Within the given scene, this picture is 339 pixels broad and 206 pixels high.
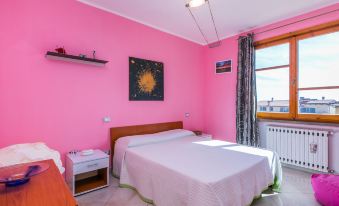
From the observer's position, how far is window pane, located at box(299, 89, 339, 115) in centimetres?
301

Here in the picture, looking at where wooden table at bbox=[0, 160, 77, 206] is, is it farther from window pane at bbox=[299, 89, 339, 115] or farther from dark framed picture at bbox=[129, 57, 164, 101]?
window pane at bbox=[299, 89, 339, 115]

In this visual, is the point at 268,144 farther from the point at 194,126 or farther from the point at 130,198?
the point at 130,198

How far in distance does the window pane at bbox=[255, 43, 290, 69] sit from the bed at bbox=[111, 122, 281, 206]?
208 cm

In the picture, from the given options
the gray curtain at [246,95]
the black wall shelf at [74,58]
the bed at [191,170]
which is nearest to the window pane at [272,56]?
the gray curtain at [246,95]

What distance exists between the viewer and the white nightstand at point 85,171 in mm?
2326

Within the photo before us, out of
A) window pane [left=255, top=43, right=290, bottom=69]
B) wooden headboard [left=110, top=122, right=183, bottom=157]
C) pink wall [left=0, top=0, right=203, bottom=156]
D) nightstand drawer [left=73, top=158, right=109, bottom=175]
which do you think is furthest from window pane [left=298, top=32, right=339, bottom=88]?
nightstand drawer [left=73, top=158, right=109, bottom=175]

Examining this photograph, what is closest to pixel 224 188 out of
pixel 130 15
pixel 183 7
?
pixel 183 7

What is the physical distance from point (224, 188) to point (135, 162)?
125 cm

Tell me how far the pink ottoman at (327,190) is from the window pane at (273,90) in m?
1.55

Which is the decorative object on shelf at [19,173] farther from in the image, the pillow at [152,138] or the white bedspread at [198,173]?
the pillow at [152,138]

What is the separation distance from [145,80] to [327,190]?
3.12m

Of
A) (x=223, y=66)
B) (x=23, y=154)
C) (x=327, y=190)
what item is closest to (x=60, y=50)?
(x=23, y=154)

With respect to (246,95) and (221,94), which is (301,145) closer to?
(246,95)

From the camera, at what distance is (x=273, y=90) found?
3730 millimetres
